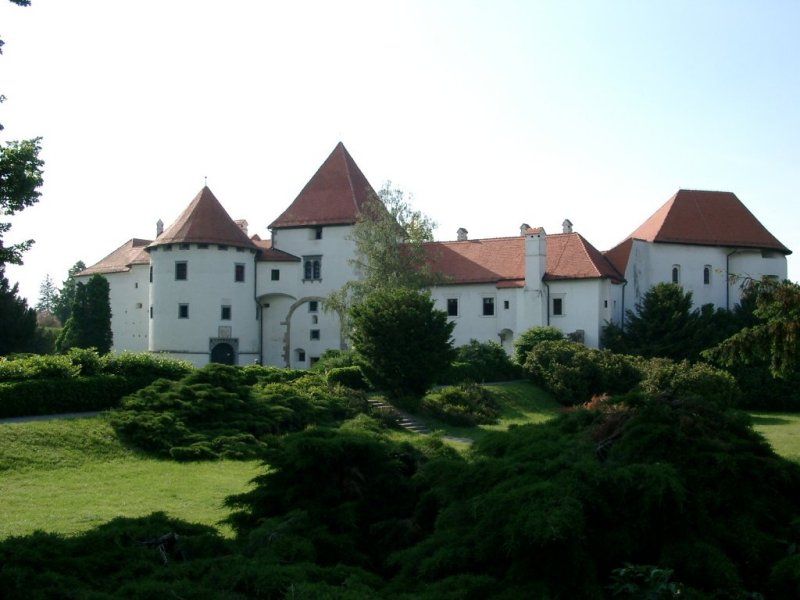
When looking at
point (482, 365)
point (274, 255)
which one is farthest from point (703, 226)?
point (274, 255)

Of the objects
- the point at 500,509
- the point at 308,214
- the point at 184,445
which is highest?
the point at 308,214

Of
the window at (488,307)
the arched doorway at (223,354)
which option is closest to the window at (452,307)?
the window at (488,307)

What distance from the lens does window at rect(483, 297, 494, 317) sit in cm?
4984

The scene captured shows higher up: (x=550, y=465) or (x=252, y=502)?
(x=550, y=465)

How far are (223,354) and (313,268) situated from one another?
7.12 metres

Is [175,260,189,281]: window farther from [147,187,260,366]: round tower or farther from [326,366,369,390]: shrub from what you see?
[326,366,369,390]: shrub

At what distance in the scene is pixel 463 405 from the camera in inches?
1361

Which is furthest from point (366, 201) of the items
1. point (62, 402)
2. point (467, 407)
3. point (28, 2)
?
point (28, 2)

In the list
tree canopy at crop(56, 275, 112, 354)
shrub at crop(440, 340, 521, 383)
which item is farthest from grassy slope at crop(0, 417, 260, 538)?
tree canopy at crop(56, 275, 112, 354)

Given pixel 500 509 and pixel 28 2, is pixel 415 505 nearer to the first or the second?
pixel 500 509

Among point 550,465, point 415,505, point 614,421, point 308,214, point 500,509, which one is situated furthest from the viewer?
point 308,214

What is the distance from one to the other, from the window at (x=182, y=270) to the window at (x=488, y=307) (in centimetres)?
1691

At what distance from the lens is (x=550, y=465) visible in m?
7.55

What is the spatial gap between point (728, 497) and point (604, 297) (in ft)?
135
